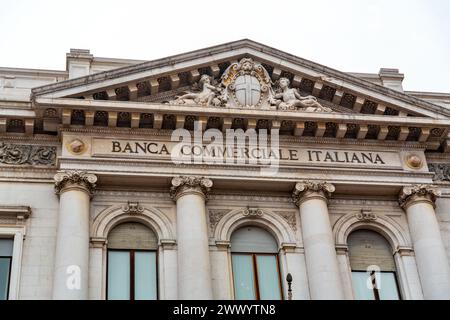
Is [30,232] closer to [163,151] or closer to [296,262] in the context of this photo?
[163,151]

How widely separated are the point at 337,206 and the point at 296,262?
2693 millimetres

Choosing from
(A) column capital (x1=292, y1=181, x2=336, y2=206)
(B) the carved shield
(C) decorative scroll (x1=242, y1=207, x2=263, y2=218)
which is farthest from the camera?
(B) the carved shield

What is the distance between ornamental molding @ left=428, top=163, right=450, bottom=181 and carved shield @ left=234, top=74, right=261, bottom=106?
6.61 metres

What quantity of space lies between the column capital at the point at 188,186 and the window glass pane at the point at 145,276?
6.80 ft

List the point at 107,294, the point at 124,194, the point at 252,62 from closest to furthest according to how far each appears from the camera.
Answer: the point at 107,294
the point at 124,194
the point at 252,62

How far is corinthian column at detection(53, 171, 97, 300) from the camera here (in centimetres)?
2489

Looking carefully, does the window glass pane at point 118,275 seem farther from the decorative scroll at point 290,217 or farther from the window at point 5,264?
the decorative scroll at point 290,217

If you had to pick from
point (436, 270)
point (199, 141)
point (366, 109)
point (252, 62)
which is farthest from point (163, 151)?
point (436, 270)

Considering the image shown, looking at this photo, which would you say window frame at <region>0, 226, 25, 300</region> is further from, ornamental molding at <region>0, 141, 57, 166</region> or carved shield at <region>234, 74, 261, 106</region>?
carved shield at <region>234, 74, 261, 106</region>

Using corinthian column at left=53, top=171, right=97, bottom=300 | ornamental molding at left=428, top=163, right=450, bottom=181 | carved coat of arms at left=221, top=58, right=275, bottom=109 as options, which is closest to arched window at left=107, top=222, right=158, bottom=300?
corinthian column at left=53, top=171, right=97, bottom=300

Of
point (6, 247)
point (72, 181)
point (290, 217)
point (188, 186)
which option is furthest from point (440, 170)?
point (6, 247)

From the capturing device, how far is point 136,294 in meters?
26.2

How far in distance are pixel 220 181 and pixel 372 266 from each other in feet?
18.4

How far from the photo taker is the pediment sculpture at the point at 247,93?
29125 mm
